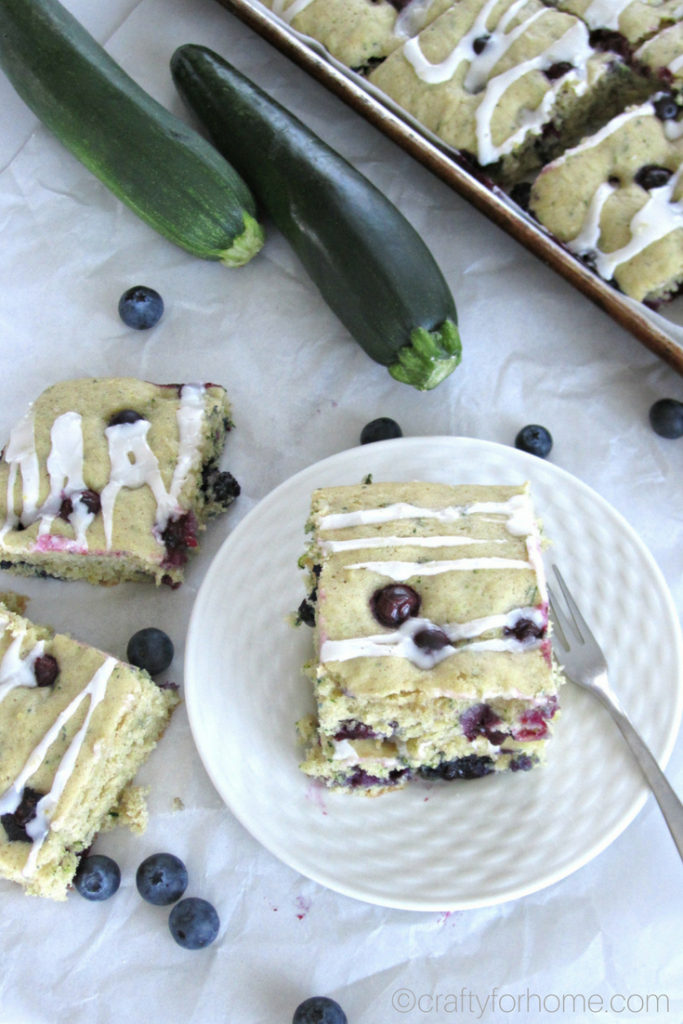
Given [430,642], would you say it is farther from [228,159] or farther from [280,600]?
[228,159]

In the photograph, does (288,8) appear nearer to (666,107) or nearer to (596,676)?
(666,107)

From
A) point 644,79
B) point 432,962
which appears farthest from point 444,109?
point 432,962

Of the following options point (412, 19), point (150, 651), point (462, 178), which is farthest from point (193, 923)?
point (412, 19)

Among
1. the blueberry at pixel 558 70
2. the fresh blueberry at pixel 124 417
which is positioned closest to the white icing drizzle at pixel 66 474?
the fresh blueberry at pixel 124 417

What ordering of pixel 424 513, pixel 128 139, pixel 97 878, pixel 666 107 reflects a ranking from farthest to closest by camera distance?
pixel 128 139 → pixel 666 107 → pixel 97 878 → pixel 424 513

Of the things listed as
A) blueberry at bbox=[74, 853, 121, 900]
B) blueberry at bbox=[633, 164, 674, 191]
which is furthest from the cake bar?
blueberry at bbox=[74, 853, 121, 900]
